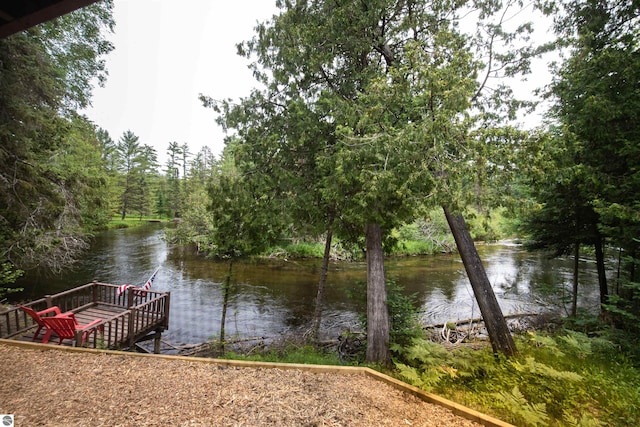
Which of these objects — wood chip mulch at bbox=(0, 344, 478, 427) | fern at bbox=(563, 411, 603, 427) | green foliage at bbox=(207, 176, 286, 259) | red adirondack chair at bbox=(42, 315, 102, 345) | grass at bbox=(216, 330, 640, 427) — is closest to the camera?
fern at bbox=(563, 411, 603, 427)

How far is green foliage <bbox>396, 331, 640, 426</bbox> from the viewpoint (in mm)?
2965

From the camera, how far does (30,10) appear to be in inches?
81.9

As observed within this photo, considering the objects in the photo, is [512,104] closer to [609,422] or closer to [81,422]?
[609,422]

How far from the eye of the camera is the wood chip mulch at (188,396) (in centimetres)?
278

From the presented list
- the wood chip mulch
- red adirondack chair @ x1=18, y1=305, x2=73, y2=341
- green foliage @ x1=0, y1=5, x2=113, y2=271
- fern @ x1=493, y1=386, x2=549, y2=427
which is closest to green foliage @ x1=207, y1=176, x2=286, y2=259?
the wood chip mulch

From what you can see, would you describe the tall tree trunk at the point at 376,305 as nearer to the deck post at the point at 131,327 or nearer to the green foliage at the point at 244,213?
the green foliage at the point at 244,213

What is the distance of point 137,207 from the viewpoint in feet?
130

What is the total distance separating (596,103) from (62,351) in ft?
32.8

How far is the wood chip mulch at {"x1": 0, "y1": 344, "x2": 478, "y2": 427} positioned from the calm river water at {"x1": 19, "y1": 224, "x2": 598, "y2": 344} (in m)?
3.96

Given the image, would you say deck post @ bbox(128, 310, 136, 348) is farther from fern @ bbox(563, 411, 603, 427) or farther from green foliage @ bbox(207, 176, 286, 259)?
fern @ bbox(563, 411, 603, 427)

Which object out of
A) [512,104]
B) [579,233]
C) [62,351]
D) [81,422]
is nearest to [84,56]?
[62,351]

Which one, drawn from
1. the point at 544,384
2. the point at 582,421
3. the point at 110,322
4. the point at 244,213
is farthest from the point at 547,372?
the point at 110,322

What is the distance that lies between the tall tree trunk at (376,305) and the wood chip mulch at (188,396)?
199cm

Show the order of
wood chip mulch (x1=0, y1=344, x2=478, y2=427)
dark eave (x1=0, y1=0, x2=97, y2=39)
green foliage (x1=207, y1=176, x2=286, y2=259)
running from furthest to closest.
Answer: green foliage (x1=207, y1=176, x2=286, y2=259)
wood chip mulch (x1=0, y1=344, x2=478, y2=427)
dark eave (x1=0, y1=0, x2=97, y2=39)
